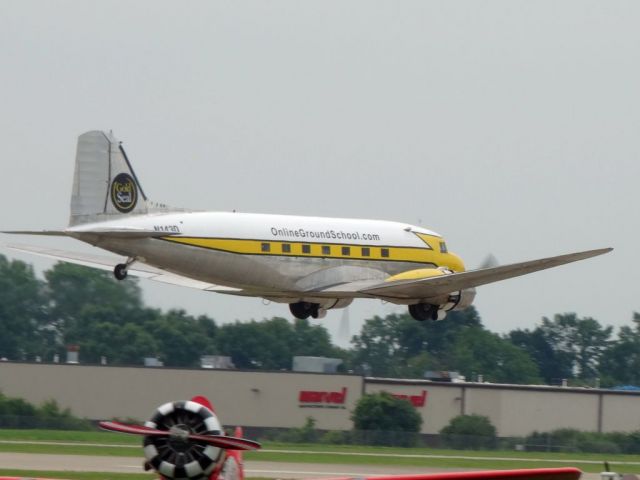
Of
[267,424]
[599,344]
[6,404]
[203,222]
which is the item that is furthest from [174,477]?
[599,344]

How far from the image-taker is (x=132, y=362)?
10188 centimetres

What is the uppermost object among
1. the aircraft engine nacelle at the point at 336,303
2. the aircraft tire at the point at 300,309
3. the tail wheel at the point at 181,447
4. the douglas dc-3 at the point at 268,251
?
the douglas dc-3 at the point at 268,251

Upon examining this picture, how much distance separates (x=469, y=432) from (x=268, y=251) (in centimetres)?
2561

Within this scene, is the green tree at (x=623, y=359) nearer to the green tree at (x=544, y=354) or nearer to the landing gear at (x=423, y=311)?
the green tree at (x=544, y=354)

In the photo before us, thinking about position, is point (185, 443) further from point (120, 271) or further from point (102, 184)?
point (102, 184)

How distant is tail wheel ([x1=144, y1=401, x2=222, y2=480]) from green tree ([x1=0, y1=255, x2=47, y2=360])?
298 feet

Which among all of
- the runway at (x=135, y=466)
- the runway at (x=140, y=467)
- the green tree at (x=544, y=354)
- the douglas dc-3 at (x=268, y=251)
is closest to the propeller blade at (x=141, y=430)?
the runway at (x=140, y=467)

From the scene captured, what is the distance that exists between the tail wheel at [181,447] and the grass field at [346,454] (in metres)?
30.3

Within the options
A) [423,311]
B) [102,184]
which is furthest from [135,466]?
[423,311]

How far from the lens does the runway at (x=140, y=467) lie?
37062mm

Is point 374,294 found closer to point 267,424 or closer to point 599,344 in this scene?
point 267,424

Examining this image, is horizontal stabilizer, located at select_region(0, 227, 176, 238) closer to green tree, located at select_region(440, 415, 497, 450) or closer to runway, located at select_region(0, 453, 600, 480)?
runway, located at select_region(0, 453, 600, 480)

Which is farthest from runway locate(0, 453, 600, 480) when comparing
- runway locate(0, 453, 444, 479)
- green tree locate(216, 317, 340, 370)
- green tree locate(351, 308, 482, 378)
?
green tree locate(351, 308, 482, 378)

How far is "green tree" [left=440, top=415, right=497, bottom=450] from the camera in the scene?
58.8 m
